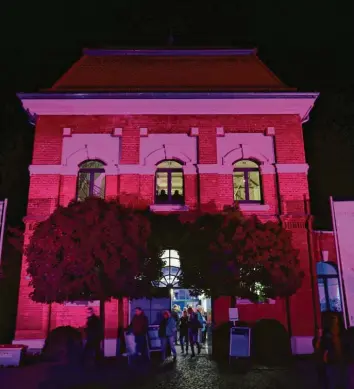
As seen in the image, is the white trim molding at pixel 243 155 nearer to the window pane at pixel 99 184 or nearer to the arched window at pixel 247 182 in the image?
the arched window at pixel 247 182

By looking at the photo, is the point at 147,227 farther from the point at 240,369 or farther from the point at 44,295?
the point at 240,369

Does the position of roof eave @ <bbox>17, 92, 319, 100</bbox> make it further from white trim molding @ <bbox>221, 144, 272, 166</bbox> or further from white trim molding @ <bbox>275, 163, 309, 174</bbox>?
white trim molding @ <bbox>275, 163, 309, 174</bbox>

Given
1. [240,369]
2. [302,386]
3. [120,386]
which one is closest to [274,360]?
[240,369]

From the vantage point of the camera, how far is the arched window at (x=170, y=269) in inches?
575

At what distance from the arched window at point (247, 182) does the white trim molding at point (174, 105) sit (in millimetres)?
2201

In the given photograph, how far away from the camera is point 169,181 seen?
53.0ft

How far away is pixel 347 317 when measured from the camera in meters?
14.2

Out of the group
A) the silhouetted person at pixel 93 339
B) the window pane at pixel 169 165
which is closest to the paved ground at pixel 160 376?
the silhouetted person at pixel 93 339

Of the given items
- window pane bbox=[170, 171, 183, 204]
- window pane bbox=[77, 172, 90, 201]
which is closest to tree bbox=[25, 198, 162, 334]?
window pane bbox=[77, 172, 90, 201]

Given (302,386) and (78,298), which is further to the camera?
(78,298)

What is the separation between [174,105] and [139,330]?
8.77 m

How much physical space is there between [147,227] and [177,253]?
7.28ft

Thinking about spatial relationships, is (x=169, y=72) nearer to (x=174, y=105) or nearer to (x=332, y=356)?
(x=174, y=105)

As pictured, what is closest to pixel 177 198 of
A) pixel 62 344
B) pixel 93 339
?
pixel 93 339
